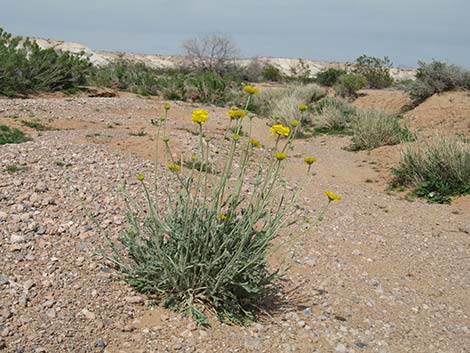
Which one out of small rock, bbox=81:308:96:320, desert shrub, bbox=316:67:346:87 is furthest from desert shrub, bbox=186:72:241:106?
small rock, bbox=81:308:96:320

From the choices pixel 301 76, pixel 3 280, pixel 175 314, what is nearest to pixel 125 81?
pixel 3 280

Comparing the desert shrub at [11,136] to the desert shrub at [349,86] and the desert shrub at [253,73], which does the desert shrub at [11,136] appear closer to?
the desert shrub at [349,86]

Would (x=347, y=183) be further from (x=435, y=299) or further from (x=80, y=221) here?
(x=80, y=221)

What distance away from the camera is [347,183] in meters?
7.91

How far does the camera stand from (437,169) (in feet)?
25.0

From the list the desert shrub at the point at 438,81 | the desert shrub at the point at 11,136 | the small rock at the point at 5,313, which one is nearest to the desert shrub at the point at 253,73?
the desert shrub at the point at 438,81

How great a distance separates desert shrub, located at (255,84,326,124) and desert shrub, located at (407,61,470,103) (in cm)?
352

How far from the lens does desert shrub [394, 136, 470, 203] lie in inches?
288

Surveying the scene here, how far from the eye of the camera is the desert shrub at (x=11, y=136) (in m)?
6.27

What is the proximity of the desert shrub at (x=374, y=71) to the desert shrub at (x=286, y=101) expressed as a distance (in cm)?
780

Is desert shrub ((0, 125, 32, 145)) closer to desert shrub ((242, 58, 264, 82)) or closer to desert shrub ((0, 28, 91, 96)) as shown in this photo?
desert shrub ((0, 28, 91, 96))

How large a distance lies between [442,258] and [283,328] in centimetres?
259

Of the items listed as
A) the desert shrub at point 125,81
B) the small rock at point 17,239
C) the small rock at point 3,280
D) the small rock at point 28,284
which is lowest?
the small rock at point 28,284

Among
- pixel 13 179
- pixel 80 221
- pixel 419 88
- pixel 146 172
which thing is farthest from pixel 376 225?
pixel 419 88
